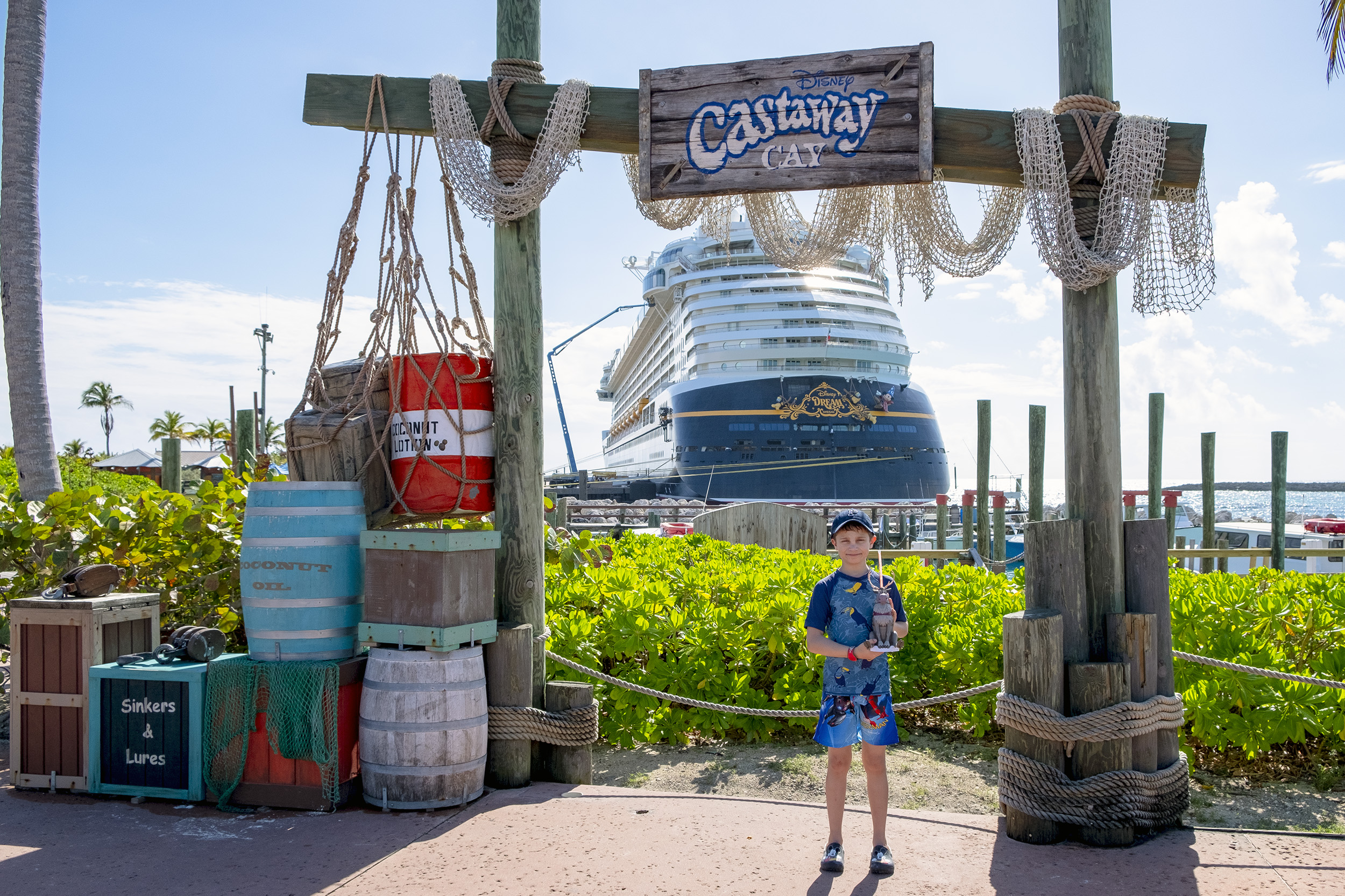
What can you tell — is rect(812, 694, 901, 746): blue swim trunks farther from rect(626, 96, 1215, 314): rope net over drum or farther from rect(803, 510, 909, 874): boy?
rect(626, 96, 1215, 314): rope net over drum

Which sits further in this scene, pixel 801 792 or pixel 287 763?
pixel 801 792

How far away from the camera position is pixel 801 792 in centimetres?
407

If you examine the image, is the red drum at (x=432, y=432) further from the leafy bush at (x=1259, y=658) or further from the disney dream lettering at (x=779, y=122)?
the leafy bush at (x=1259, y=658)

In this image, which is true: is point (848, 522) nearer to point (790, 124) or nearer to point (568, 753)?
point (568, 753)

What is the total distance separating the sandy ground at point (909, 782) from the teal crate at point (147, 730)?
182 cm

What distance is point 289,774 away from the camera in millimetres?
3445

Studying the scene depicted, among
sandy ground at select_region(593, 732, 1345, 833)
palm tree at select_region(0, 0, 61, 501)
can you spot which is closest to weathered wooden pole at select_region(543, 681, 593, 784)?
sandy ground at select_region(593, 732, 1345, 833)

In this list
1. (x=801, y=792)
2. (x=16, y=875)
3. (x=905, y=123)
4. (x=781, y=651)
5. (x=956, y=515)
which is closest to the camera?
(x=16, y=875)

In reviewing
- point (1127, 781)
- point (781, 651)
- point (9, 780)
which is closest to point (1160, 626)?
point (1127, 781)

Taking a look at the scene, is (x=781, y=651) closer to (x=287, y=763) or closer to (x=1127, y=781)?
(x=1127, y=781)

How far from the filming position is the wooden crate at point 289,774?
3.43 metres

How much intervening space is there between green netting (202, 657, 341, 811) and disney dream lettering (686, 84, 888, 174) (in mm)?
2653

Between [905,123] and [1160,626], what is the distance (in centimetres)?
227

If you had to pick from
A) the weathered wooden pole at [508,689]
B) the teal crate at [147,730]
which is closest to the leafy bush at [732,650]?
the weathered wooden pole at [508,689]
